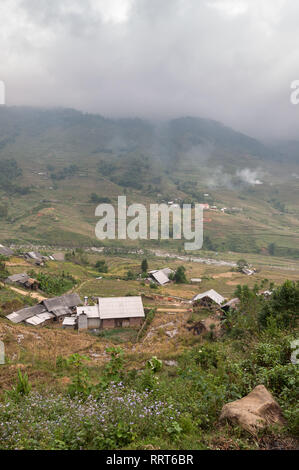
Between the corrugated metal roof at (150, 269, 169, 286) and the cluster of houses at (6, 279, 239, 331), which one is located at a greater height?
the cluster of houses at (6, 279, 239, 331)

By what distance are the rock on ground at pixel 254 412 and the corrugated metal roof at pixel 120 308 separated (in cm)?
2255

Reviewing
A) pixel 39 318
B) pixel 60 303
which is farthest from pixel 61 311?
pixel 39 318

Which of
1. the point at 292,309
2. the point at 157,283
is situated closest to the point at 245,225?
the point at 157,283

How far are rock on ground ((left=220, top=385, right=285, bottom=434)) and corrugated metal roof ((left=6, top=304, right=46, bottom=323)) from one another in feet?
77.1

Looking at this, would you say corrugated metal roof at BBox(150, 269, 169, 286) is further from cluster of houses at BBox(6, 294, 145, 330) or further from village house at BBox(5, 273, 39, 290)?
cluster of houses at BBox(6, 294, 145, 330)

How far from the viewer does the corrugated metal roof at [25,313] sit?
25.1 m

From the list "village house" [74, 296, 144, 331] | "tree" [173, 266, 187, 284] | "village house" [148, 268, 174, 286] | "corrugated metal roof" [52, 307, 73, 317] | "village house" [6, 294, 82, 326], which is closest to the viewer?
"village house" [6, 294, 82, 326]

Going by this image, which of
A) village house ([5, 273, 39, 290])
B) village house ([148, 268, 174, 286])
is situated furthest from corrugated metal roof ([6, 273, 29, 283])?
village house ([148, 268, 174, 286])

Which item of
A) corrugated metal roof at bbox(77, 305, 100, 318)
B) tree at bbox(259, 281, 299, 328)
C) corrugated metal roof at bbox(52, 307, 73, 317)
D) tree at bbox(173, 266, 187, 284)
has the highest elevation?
tree at bbox(259, 281, 299, 328)

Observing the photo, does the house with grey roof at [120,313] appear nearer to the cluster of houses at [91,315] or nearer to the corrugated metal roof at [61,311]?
the cluster of houses at [91,315]

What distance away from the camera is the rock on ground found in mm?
4586

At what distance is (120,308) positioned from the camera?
90.4ft

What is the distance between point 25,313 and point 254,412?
83.8ft

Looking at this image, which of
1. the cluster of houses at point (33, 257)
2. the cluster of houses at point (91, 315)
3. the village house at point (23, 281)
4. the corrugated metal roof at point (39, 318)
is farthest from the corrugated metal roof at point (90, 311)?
the cluster of houses at point (33, 257)
